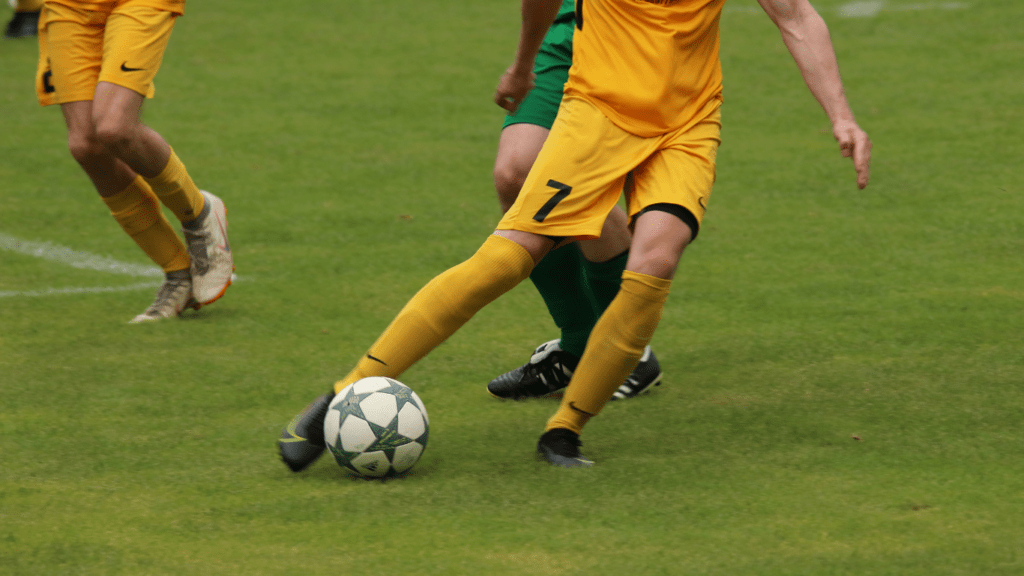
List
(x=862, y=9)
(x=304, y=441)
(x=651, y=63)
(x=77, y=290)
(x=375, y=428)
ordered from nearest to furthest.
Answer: (x=375, y=428)
(x=304, y=441)
(x=651, y=63)
(x=77, y=290)
(x=862, y=9)

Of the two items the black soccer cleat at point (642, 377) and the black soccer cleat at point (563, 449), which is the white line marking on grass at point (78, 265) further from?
the black soccer cleat at point (563, 449)

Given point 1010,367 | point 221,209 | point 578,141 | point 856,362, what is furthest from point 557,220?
point 221,209

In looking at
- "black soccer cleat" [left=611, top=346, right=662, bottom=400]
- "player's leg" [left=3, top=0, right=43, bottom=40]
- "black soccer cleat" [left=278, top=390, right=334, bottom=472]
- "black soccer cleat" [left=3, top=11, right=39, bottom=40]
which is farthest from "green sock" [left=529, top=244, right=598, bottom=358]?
"black soccer cleat" [left=3, top=11, right=39, bottom=40]

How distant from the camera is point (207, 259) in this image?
5023 millimetres

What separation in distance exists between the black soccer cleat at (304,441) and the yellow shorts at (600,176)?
74cm

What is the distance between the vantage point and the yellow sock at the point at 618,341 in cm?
321

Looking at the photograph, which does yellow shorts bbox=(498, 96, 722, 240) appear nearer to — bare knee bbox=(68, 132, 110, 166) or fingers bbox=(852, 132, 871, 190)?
fingers bbox=(852, 132, 871, 190)

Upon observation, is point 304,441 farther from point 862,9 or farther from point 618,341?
point 862,9

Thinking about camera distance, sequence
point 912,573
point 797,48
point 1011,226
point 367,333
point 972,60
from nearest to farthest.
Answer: point 912,573 < point 797,48 < point 367,333 < point 1011,226 < point 972,60

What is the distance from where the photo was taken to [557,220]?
3312mm

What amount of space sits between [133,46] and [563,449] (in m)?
2.52

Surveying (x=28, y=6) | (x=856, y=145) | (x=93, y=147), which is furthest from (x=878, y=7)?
(x=856, y=145)

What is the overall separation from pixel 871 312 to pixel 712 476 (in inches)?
72.5

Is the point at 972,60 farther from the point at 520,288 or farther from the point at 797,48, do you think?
the point at 797,48
